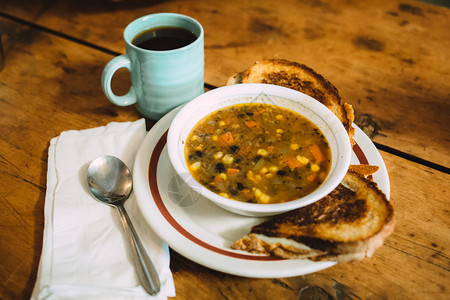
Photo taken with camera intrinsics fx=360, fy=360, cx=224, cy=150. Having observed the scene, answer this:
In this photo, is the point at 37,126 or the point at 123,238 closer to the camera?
the point at 123,238

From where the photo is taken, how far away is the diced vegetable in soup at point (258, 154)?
152 cm

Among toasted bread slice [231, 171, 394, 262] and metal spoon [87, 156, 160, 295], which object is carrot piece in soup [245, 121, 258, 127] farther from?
metal spoon [87, 156, 160, 295]

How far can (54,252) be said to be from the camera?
1.39 metres

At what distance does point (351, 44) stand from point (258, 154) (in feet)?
4.91

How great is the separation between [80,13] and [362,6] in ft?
7.68

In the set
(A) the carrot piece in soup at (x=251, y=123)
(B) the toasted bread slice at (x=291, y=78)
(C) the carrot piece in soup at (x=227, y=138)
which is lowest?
(C) the carrot piece in soup at (x=227, y=138)

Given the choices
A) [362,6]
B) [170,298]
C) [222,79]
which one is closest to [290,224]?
[170,298]

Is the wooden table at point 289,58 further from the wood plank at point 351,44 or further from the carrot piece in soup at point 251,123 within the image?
the carrot piece in soup at point 251,123

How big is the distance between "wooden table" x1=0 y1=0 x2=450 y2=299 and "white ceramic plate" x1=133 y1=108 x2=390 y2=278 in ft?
0.48

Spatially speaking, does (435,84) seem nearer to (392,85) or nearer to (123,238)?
(392,85)

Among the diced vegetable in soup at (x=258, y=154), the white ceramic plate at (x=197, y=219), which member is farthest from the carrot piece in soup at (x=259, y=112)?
the white ceramic plate at (x=197, y=219)

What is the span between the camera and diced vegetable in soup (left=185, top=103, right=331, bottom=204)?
1.52 meters

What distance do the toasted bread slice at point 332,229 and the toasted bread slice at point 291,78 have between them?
1.98 feet

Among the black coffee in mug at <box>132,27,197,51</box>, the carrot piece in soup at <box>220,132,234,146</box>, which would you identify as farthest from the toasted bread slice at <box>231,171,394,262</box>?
the black coffee in mug at <box>132,27,197,51</box>
